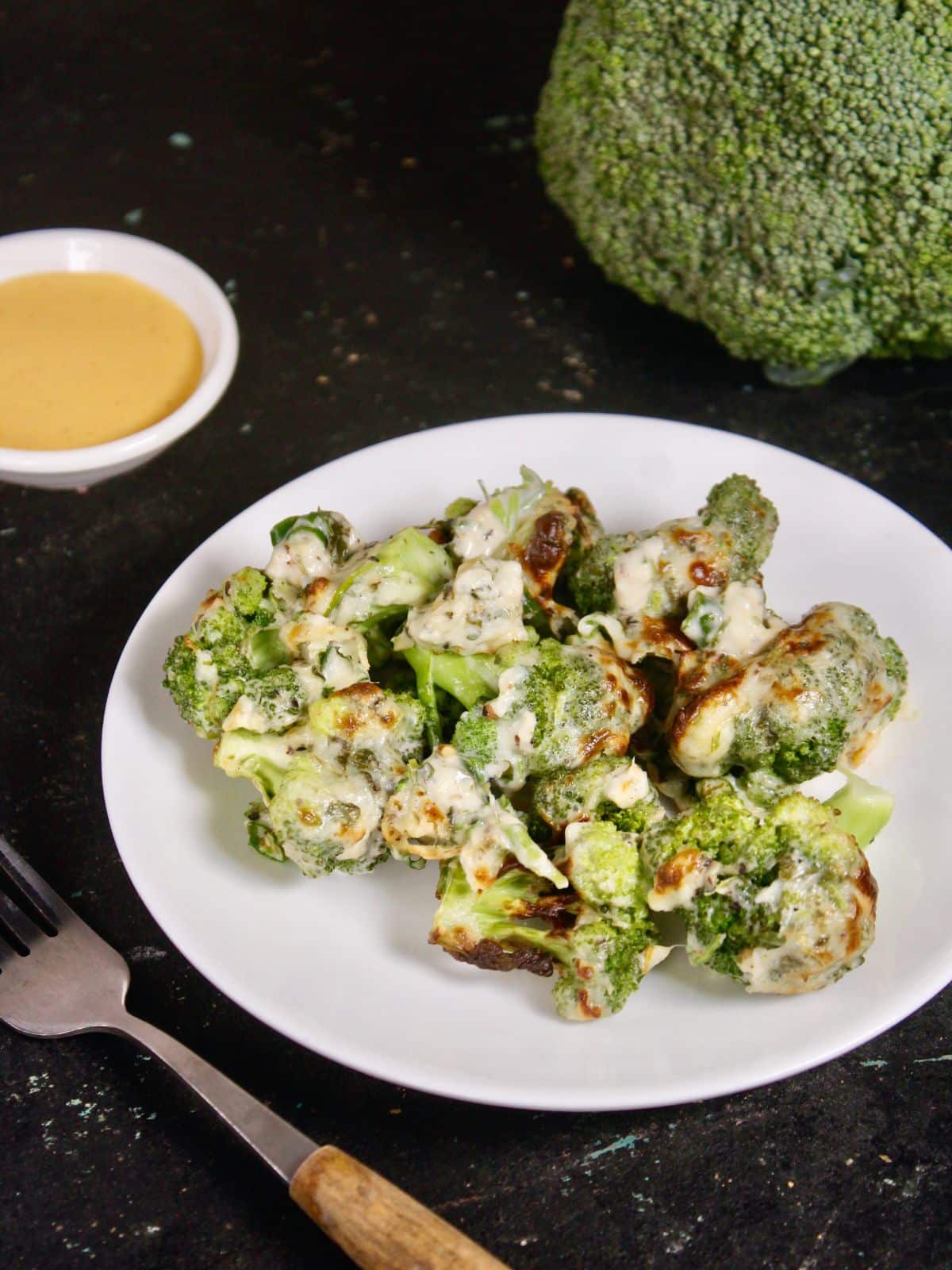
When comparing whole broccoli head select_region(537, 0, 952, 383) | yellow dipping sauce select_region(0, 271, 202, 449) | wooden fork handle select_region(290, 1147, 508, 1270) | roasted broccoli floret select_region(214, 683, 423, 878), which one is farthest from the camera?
yellow dipping sauce select_region(0, 271, 202, 449)

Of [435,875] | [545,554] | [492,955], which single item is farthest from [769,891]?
[545,554]

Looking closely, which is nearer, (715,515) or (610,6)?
(715,515)

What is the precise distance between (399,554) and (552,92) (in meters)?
1.33

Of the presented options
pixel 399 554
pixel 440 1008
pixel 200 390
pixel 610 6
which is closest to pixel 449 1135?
pixel 440 1008

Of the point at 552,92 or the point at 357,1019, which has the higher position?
the point at 552,92

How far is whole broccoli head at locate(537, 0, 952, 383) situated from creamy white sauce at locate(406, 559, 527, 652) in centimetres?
105

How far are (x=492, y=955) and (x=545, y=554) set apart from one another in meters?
0.61

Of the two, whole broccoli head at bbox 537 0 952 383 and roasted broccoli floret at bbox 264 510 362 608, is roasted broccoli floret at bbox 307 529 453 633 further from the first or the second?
whole broccoli head at bbox 537 0 952 383

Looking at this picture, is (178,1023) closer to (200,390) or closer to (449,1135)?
(449,1135)

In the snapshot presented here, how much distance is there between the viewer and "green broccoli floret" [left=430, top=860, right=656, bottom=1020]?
1.75 metres

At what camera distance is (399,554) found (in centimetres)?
203

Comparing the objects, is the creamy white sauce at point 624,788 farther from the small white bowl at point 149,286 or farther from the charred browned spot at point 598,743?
the small white bowl at point 149,286

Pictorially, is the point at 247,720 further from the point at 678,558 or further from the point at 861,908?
the point at 861,908

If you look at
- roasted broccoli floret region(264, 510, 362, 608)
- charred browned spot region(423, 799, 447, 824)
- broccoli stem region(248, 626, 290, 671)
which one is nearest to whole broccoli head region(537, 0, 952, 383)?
roasted broccoli floret region(264, 510, 362, 608)
